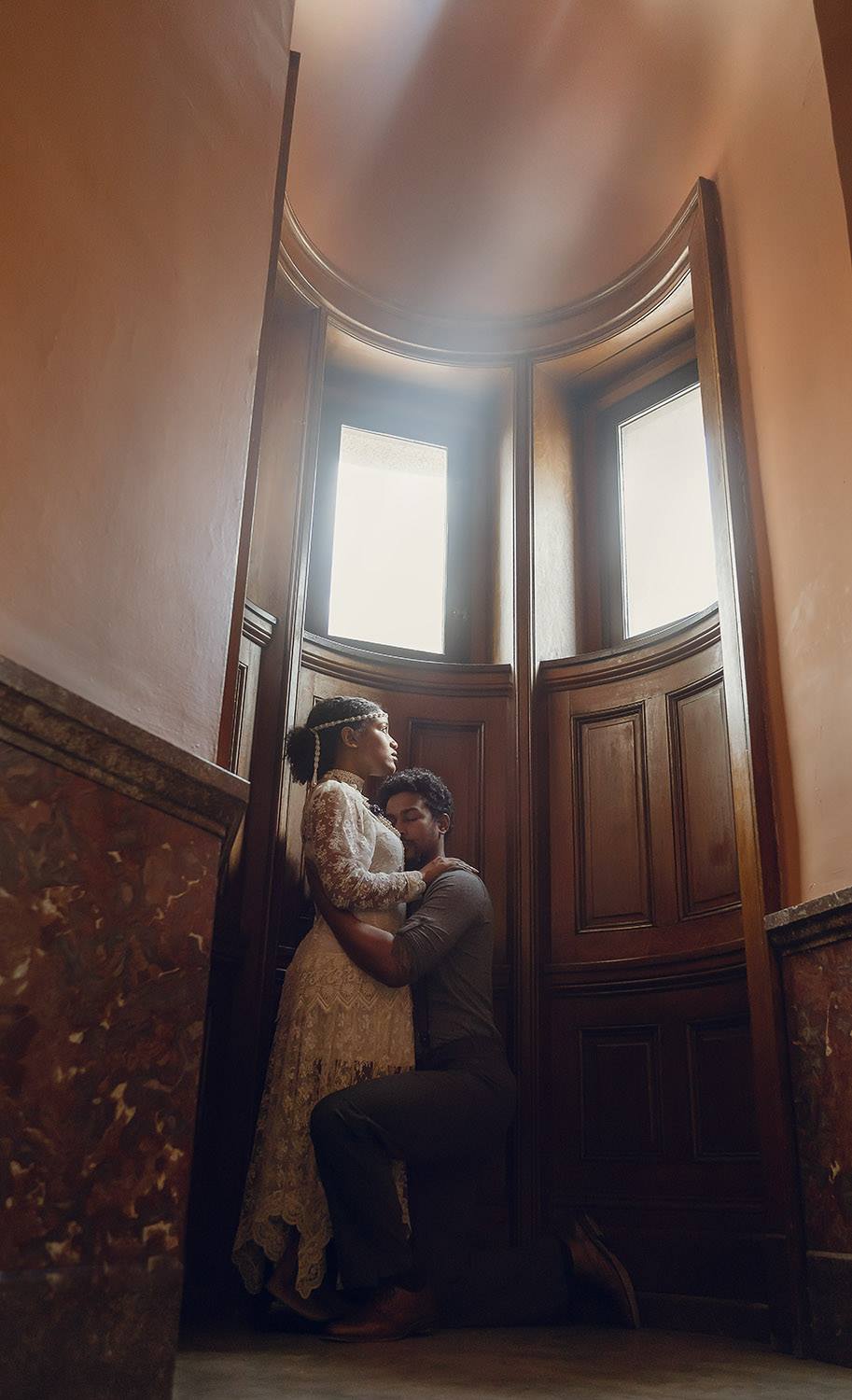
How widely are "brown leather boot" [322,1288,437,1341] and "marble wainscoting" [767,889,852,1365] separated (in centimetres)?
83

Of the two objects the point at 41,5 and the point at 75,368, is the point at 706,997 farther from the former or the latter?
the point at 41,5

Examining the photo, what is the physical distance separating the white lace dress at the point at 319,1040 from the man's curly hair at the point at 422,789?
35 cm

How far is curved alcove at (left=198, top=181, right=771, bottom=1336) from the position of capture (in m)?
3.27

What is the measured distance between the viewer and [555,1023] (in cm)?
368

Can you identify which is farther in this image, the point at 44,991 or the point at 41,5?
the point at 41,5

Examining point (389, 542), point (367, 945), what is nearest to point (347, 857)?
point (367, 945)

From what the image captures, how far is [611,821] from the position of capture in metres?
3.86

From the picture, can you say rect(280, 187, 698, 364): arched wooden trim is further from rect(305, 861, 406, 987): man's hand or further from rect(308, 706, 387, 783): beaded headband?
rect(305, 861, 406, 987): man's hand

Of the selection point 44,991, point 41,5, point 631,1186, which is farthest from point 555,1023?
point 41,5

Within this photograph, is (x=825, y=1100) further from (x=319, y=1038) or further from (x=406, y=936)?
(x=319, y=1038)

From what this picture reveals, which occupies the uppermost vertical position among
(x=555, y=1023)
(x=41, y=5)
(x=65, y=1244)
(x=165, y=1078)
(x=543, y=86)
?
(x=543, y=86)

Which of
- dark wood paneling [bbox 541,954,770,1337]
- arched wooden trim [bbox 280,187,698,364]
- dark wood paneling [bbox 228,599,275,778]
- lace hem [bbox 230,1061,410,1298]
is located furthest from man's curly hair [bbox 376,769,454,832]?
arched wooden trim [bbox 280,187,698,364]

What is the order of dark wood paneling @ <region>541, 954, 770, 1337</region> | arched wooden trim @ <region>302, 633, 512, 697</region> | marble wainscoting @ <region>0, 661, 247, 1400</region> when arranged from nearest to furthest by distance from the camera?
marble wainscoting @ <region>0, 661, 247, 1400</region> → dark wood paneling @ <region>541, 954, 770, 1337</region> → arched wooden trim @ <region>302, 633, 512, 697</region>

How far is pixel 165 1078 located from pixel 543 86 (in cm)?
368
